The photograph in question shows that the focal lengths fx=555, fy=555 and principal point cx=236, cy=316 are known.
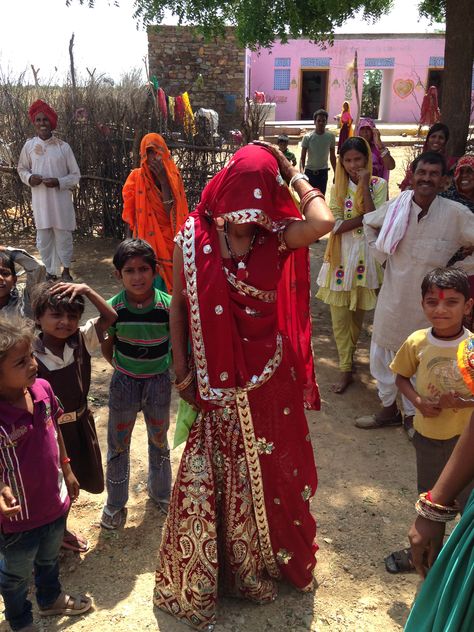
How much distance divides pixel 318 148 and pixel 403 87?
1821cm

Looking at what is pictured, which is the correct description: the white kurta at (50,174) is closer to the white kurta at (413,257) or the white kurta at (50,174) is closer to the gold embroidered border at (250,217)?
the white kurta at (413,257)

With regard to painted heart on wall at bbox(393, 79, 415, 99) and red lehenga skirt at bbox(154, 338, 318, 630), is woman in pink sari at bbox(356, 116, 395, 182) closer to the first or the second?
red lehenga skirt at bbox(154, 338, 318, 630)

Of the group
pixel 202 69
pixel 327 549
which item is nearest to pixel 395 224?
pixel 327 549

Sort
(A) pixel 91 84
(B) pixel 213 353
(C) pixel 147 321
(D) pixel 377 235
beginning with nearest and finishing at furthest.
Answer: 1. (B) pixel 213 353
2. (C) pixel 147 321
3. (D) pixel 377 235
4. (A) pixel 91 84

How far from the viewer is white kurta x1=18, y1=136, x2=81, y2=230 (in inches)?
271

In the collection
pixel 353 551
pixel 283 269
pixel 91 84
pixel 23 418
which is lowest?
pixel 353 551

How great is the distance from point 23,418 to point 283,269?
3.96 feet

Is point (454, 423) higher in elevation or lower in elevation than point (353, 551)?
higher

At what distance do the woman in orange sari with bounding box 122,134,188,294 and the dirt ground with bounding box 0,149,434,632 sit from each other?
1.44 m

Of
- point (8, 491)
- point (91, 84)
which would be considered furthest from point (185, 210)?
point (91, 84)

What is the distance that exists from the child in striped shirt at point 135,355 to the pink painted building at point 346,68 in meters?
22.9

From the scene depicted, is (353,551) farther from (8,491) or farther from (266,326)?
(8,491)

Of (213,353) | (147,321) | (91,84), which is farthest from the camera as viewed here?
(91,84)

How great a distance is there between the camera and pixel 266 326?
225 centimetres
